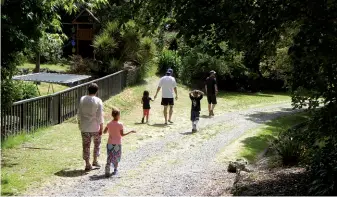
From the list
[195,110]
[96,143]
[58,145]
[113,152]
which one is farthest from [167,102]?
[113,152]

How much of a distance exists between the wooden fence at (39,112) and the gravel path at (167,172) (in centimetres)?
314

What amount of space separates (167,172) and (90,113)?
202 centimetres

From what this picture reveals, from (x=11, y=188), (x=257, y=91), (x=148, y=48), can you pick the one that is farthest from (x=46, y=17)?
(x=257, y=91)

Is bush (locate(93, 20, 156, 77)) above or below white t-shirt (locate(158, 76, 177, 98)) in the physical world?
above

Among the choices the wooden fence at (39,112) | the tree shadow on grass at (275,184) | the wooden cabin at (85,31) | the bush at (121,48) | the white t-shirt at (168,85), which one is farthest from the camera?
the wooden cabin at (85,31)

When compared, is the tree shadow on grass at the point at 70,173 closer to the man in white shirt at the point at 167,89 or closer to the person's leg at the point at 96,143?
the person's leg at the point at 96,143

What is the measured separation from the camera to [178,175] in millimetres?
9320

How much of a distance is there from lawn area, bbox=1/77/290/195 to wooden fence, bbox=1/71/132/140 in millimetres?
276

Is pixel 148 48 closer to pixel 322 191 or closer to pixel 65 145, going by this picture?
pixel 65 145

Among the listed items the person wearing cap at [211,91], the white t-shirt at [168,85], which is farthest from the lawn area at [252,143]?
the white t-shirt at [168,85]

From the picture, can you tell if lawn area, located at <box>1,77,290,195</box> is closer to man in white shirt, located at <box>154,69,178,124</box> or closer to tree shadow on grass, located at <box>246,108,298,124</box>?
man in white shirt, located at <box>154,69,178,124</box>

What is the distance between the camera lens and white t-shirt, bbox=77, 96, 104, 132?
891 centimetres

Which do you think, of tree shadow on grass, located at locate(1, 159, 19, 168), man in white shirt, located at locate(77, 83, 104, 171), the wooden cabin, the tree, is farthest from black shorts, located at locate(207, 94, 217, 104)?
the wooden cabin

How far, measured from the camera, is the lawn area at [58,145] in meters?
8.55
